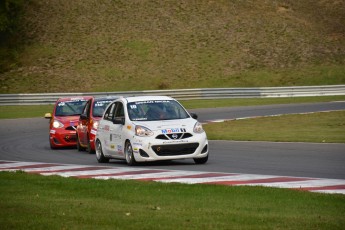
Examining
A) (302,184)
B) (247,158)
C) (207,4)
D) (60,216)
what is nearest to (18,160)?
(247,158)

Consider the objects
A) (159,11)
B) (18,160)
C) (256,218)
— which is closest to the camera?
(256,218)

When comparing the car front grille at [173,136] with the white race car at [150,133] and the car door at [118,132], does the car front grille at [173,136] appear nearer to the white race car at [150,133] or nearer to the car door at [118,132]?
the white race car at [150,133]

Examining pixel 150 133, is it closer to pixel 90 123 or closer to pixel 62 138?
pixel 90 123

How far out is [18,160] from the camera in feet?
74.1

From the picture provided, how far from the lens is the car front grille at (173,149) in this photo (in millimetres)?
19734

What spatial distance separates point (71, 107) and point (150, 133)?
28.8ft

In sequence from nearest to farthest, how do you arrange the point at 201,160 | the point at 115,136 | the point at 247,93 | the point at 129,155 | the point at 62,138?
the point at 201,160 < the point at 129,155 < the point at 115,136 < the point at 62,138 < the point at 247,93

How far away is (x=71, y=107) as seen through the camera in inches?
1113

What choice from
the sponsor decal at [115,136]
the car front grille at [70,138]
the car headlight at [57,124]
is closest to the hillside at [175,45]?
the car headlight at [57,124]

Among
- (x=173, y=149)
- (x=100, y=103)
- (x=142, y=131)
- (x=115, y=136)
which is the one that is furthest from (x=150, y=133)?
(x=100, y=103)

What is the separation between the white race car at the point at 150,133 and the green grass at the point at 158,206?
153 inches

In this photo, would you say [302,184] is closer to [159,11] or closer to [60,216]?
[60,216]

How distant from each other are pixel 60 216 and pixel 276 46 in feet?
191

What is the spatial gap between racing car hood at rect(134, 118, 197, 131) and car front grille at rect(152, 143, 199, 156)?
0.36 m
